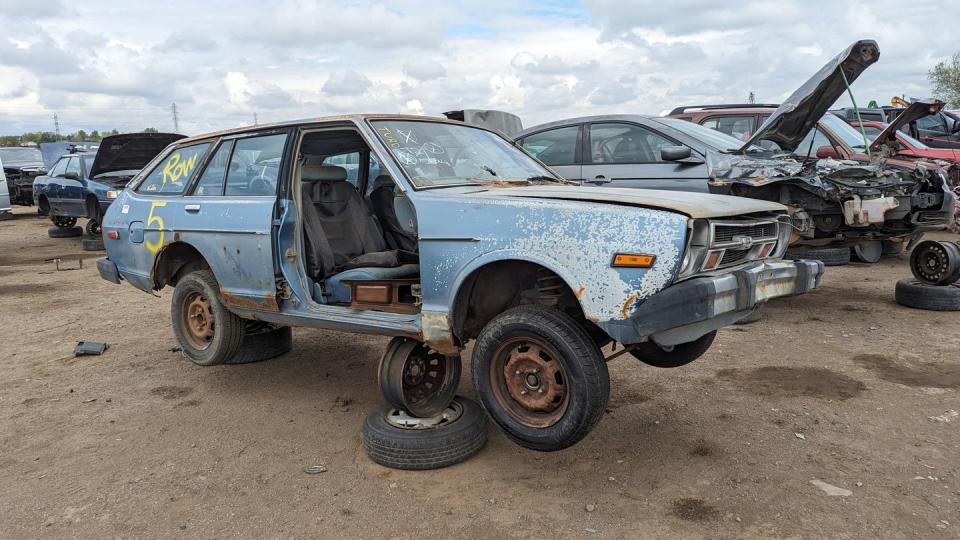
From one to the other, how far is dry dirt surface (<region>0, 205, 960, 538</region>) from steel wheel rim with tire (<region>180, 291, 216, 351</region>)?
1.11 ft

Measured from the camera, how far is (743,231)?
11.2 feet

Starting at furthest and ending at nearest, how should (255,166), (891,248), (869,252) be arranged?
(891,248) → (869,252) → (255,166)

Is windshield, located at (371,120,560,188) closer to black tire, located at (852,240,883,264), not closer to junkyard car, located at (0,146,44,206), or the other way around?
black tire, located at (852,240,883,264)

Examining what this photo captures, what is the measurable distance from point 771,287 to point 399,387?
6.50 ft

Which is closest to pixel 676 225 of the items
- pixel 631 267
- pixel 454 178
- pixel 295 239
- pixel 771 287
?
pixel 631 267

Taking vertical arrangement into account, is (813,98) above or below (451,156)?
above

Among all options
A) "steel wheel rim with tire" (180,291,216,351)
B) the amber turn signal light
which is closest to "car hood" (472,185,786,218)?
the amber turn signal light

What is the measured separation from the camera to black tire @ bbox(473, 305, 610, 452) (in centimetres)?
302

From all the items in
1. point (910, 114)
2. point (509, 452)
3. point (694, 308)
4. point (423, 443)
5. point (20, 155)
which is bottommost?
point (509, 452)

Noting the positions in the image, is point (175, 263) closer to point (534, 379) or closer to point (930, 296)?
point (534, 379)

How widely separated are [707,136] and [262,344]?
472 cm

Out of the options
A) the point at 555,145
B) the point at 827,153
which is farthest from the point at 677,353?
the point at 827,153

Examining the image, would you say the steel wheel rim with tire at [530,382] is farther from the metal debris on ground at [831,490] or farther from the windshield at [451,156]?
the metal debris on ground at [831,490]

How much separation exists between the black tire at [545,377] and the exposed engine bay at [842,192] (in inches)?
149
